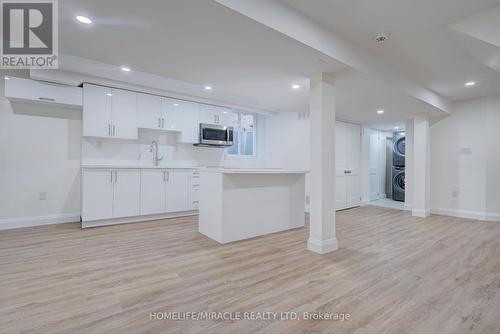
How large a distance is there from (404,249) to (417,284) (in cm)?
97

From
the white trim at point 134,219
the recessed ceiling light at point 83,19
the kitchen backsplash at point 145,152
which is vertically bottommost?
the white trim at point 134,219

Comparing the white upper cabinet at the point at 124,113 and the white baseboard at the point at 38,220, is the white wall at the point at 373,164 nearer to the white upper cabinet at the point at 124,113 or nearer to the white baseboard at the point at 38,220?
the white upper cabinet at the point at 124,113

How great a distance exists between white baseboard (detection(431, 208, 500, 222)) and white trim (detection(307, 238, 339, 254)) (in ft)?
12.4

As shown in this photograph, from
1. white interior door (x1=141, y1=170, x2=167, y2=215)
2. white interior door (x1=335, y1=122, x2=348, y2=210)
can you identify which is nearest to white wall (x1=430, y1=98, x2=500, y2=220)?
white interior door (x1=335, y1=122, x2=348, y2=210)

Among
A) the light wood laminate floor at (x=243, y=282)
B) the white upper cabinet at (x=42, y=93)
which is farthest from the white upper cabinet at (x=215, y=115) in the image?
the light wood laminate floor at (x=243, y=282)

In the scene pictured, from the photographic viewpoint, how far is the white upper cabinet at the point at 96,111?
3.76m

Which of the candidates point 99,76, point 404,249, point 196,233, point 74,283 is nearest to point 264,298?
point 74,283

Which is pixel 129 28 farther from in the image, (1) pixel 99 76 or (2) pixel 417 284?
(2) pixel 417 284

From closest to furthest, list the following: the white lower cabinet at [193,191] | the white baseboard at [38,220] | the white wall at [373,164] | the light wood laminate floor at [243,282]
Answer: the light wood laminate floor at [243,282] < the white baseboard at [38,220] < the white lower cabinet at [193,191] < the white wall at [373,164]

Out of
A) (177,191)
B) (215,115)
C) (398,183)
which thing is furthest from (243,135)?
(398,183)

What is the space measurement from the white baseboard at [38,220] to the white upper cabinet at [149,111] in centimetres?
193

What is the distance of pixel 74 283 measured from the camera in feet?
6.31

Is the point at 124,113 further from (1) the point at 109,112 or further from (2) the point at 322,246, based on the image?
(2) the point at 322,246

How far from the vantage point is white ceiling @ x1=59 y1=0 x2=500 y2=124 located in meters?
1.84
